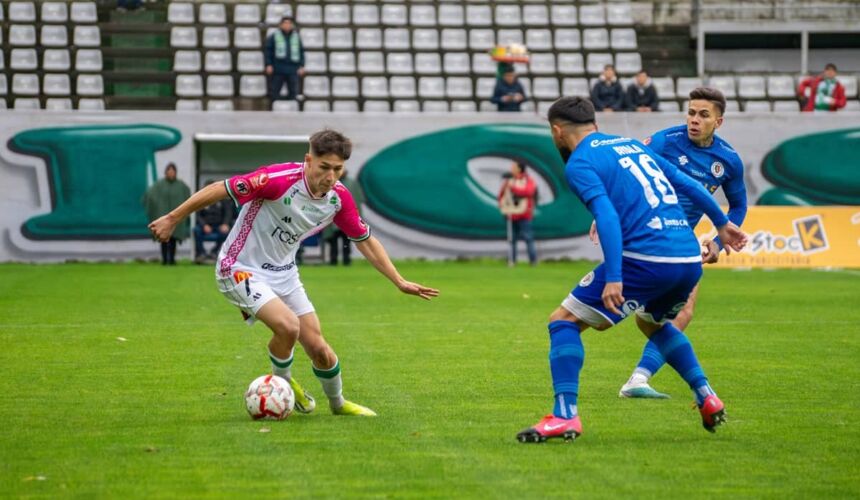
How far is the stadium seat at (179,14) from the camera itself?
32.9m

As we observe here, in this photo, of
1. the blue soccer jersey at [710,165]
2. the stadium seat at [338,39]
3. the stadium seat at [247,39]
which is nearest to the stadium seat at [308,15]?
the stadium seat at [338,39]

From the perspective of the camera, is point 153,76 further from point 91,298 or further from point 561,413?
point 561,413

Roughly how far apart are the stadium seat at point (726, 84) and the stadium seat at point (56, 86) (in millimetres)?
14541

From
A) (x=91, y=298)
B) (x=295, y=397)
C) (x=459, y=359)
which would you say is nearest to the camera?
(x=295, y=397)

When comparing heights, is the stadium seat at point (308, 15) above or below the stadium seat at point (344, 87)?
above

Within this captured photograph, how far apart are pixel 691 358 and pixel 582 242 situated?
21.2m

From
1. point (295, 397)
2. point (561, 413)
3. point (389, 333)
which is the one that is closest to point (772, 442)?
point (561, 413)

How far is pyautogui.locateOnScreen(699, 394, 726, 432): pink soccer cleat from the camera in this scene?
780 cm

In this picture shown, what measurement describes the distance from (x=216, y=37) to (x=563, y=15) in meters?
8.38

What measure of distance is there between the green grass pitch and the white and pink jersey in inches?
37.8

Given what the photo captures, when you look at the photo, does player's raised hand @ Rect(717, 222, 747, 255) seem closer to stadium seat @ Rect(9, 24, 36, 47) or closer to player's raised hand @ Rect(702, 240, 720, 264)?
player's raised hand @ Rect(702, 240, 720, 264)

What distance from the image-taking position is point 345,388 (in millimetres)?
10219

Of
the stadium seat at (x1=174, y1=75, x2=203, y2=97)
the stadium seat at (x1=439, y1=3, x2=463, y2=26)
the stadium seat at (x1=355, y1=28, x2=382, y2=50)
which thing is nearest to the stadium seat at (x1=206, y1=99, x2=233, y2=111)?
the stadium seat at (x1=174, y1=75, x2=203, y2=97)

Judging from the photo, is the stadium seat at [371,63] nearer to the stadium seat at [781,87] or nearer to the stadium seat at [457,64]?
the stadium seat at [457,64]
